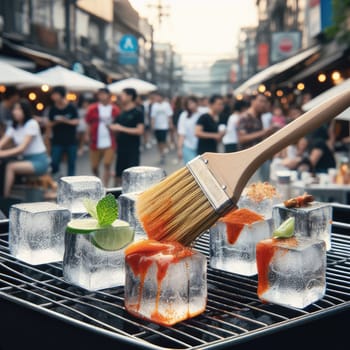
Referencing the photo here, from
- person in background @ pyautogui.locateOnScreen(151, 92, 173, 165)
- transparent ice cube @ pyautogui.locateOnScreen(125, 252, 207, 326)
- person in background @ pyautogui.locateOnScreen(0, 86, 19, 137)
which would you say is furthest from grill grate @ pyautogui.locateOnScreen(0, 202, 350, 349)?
person in background @ pyautogui.locateOnScreen(151, 92, 173, 165)

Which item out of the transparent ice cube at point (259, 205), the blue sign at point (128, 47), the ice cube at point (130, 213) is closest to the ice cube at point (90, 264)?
the ice cube at point (130, 213)

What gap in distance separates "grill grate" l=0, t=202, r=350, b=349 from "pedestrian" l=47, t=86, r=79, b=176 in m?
9.93

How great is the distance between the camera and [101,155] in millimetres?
11617

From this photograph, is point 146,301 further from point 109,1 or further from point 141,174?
point 109,1

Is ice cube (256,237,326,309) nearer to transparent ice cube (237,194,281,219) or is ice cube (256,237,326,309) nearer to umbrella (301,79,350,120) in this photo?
transparent ice cube (237,194,281,219)

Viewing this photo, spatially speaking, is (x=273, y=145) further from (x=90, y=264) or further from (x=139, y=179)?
(x=139, y=179)

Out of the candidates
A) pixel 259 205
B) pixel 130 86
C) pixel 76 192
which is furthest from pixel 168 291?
pixel 130 86

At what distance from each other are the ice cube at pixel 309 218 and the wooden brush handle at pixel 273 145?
0.46 m

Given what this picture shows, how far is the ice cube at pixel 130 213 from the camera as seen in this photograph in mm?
1938

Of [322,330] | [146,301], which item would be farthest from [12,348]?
[322,330]

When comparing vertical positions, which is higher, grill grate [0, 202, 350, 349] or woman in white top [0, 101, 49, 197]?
woman in white top [0, 101, 49, 197]

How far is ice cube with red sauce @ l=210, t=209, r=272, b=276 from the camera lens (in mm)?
1794

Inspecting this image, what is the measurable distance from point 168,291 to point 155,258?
0.08 metres

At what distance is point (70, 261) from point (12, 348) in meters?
0.26
